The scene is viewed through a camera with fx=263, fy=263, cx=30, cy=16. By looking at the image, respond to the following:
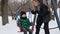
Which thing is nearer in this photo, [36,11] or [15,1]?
[36,11]

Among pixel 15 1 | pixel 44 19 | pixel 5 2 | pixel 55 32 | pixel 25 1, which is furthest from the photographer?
pixel 15 1

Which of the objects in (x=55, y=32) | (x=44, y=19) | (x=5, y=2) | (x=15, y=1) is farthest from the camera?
(x=15, y=1)

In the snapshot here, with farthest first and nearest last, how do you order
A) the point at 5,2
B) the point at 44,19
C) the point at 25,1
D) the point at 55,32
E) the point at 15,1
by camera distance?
the point at 15,1 → the point at 25,1 → the point at 5,2 → the point at 55,32 → the point at 44,19

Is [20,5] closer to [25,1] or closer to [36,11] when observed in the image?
[25,1]

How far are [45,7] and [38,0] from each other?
1.21 feet

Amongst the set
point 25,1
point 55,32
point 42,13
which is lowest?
point 55,32

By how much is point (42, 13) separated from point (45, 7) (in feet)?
0.70

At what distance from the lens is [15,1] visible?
29156 mm

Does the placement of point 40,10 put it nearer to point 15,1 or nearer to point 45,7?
point 45,7

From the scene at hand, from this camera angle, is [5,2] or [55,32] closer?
[55,32]

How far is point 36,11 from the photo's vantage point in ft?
27.4

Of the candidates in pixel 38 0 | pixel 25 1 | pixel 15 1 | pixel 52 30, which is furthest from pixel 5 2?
pixel 15 1

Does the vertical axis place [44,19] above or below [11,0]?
below

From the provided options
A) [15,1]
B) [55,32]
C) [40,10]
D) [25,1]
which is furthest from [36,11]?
[15,1]
